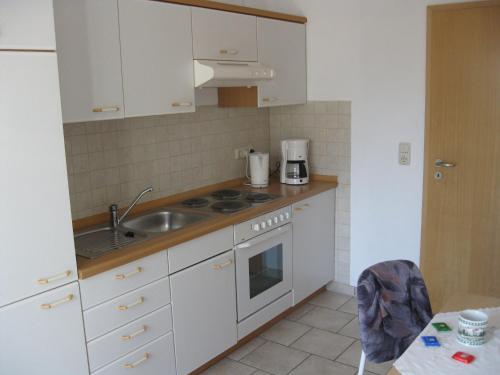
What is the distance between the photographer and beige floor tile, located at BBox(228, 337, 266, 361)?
3.25 meters

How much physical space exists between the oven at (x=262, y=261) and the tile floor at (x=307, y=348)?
0.77ft

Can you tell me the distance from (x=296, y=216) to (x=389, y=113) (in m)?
0.98

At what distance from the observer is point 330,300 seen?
408 cm

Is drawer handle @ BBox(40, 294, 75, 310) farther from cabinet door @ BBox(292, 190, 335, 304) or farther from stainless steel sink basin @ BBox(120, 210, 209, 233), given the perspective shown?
cabinet door @ BBox(292, 190, 335, 304)

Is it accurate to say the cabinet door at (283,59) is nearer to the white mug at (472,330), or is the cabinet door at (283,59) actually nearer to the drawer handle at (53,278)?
the drawer handle at (53,278)

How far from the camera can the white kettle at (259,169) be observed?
3.86m

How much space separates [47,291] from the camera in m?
2.13

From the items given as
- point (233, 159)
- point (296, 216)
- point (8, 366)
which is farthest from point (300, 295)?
point (8, 366)

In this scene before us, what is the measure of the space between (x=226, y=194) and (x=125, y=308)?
1.39m

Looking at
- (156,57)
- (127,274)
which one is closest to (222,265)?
(127,274)

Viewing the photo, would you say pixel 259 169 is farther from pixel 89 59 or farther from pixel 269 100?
pixel 89 59

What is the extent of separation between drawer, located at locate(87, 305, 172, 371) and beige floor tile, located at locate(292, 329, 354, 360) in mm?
1040

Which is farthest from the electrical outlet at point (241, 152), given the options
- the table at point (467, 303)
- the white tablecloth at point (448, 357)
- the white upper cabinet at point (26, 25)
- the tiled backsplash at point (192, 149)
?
the white tablecloth at point (448, 357)

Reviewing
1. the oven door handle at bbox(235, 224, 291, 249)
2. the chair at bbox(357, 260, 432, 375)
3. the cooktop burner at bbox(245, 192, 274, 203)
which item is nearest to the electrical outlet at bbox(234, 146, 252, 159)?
the cooktop burner at bbox(245, 192, 274, 203)
